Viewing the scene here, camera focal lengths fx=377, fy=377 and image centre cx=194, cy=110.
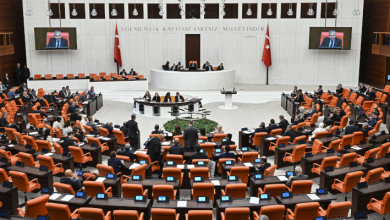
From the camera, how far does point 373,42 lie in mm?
27906

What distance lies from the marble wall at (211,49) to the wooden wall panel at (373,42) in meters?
1.43

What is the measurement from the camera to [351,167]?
9609mm

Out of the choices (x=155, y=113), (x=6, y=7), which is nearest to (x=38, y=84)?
(x=6, y=7)

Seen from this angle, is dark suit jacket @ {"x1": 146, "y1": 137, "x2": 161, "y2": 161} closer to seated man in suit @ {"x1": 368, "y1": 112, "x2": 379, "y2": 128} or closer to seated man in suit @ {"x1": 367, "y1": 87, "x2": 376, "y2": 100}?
seated man in suit @ {"x1": 368, "y1": 112, "x2": 379, "y2": 128}

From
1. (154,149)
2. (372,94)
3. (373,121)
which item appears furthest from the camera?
(372,94)

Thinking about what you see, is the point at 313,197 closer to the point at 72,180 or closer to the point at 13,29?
the point at 72,180

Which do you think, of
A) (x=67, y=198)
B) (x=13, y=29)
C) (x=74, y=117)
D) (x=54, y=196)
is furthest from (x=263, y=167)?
(x=13, y=29)

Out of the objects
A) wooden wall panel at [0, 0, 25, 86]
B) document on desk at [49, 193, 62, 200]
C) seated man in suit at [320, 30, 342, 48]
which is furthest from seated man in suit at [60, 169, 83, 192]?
seated man in suit at [320, 30, 342, 48]

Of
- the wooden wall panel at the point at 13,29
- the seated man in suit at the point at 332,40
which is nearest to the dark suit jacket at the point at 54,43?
the wooden wall panel at the point at 13,29

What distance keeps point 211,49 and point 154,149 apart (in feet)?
61.1

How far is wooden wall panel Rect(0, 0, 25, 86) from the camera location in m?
25.8

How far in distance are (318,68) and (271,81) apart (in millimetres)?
3516

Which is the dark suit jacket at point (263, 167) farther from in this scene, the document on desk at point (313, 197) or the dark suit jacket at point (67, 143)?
the dark suit jacket at point (67, 143)

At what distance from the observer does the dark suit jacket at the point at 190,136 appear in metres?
11.5
